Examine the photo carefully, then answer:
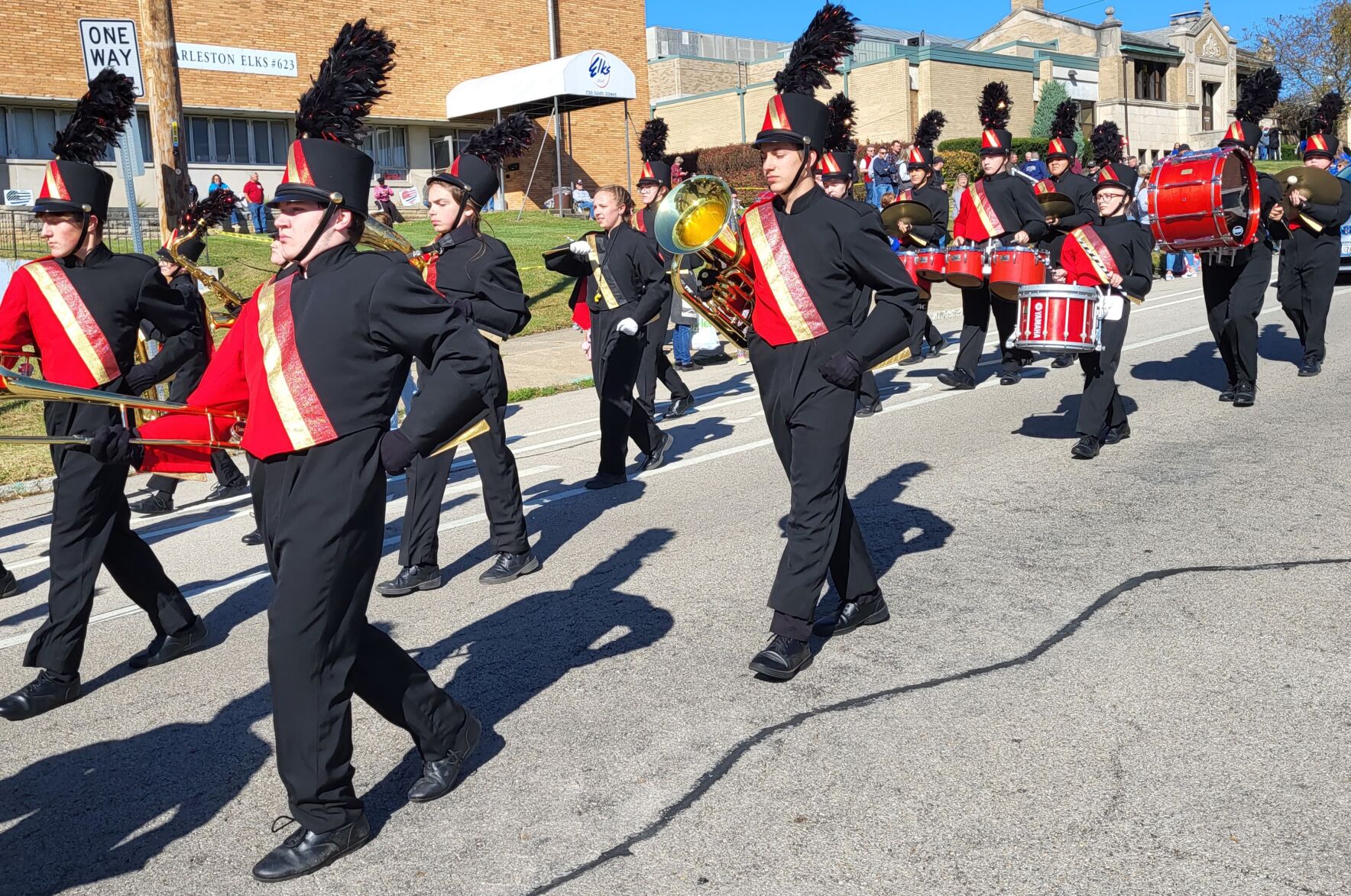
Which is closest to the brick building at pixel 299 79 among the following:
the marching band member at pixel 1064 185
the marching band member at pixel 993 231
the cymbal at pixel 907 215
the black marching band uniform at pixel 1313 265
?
the marching band member at pixel 1064 185

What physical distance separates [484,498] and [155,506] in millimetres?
3194

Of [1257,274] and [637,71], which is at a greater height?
[637,71]

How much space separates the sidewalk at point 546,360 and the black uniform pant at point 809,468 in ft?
28.4

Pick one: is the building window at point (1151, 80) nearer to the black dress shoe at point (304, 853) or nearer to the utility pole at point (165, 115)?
the utility pole at point (165, 115)

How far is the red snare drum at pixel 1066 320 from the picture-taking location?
8570 millimetres

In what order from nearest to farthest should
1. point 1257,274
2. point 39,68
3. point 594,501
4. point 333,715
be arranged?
point 333,715
point 594,501
point 1257,274
point 39,68

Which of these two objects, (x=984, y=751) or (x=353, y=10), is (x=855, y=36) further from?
(x=353, y=10)

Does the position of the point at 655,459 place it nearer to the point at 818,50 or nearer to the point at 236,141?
the point at 818,50

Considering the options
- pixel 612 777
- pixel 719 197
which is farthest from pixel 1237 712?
pixel 719 197

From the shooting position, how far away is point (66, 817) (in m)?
4.05

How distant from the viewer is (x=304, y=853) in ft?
12.0

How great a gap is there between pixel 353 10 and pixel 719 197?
106 ft

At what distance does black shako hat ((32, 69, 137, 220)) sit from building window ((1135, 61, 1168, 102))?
197ft

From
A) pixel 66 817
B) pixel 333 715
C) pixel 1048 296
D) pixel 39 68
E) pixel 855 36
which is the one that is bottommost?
pixel 66 817
